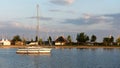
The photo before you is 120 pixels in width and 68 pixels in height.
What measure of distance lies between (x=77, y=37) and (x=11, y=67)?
466 ft

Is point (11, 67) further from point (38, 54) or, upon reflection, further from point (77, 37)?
point (77, 37)

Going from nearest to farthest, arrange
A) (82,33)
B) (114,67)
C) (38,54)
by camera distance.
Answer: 1. (114,67)
2. (38,54)
3. (82,33)

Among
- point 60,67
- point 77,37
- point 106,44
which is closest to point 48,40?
point 77,37

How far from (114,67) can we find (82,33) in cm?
13706

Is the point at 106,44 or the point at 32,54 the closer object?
the point at 32,54

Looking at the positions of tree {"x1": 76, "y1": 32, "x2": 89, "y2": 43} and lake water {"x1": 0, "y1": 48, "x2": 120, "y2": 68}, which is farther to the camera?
tree {"x1": 76, "y1": 32, "x2": 89, "y2": 43}

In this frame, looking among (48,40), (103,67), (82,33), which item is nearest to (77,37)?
(82,33)

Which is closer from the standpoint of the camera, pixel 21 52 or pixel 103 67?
pixel 103 67

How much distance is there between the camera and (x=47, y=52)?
4043 inches

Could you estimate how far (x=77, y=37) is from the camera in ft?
649

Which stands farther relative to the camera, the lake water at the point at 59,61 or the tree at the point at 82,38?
the tree at the point at 82,38

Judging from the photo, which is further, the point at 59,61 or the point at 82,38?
the point at 82,38

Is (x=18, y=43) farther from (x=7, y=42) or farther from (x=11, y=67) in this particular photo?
(x=11, y=67)

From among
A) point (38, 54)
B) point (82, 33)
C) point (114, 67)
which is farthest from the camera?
point (82, 33)
